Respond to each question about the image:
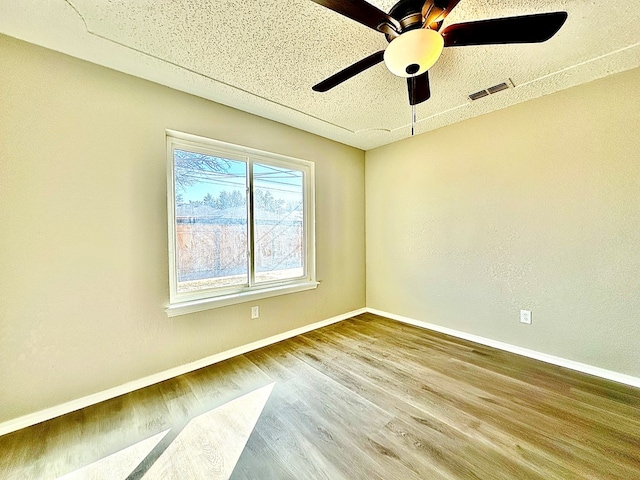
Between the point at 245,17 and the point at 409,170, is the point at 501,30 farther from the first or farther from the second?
the point at 409,170

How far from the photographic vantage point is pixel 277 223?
9.58ft

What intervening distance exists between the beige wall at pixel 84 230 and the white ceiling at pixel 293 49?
0.71 feet

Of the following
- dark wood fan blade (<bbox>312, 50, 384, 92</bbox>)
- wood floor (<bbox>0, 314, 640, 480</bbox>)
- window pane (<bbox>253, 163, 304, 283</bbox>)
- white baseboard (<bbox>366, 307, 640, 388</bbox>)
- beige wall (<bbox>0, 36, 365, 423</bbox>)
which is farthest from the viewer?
window pane (<bbox>253, 163, 304, 283</bbox>)

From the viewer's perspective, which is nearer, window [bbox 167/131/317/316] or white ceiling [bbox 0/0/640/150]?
white ceiling [bbox 0/0/640/150]

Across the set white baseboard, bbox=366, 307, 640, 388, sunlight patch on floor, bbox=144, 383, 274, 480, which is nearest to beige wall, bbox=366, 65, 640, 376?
white baseboard, bbox=366, 307, 640, 388

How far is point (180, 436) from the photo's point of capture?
1.51 m

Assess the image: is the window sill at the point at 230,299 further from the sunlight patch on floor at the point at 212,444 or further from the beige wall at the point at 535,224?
the beige wall at the point at 535,224

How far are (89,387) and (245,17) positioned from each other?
2.66 meters

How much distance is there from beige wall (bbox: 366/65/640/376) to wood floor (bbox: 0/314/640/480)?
0.44 metres

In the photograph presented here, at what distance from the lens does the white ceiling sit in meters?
1.42

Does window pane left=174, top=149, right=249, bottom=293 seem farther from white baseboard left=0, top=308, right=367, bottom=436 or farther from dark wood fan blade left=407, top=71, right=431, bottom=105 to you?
dark wood fan blade left=407, top=71, right=431, bottom=105

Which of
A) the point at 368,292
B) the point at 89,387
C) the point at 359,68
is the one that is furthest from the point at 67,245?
the point at 368,292

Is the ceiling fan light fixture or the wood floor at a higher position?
the ceiling fan light fixture

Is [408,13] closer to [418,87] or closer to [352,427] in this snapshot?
[418,87]
